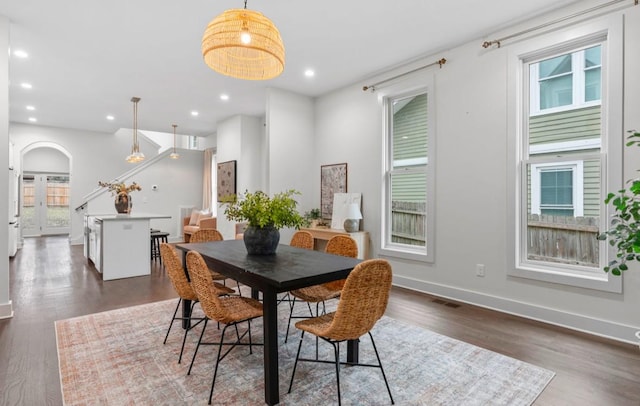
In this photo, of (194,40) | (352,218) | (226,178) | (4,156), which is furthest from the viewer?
(226,178)

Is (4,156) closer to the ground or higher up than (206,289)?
higher up

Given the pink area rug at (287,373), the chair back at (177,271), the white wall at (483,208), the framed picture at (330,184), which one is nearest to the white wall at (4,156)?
the pink area rug at (287,373)

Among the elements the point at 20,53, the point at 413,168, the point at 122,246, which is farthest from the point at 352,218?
the point at 20,53

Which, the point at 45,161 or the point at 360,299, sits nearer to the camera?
the point at 360,299

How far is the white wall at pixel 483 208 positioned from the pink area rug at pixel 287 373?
1113 mm

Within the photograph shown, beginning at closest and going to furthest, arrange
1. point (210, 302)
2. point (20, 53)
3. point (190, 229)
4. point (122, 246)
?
point (210, 302) → point (20, 53) → point (122, 246) → point (190, 229)

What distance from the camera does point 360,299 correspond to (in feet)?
5.84

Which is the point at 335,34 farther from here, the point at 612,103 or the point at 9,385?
the point at 9,385

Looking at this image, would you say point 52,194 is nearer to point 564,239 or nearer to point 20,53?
point 20,53

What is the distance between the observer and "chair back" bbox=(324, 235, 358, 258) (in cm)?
292

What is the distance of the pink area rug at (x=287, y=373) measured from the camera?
78.4 inches

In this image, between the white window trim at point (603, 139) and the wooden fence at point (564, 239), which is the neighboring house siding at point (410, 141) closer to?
the white window trim at point (603, 139)

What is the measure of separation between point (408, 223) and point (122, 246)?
4165 millimetres

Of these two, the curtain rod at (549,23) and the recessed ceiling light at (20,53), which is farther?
the recessed ceiling light at (20,53)
